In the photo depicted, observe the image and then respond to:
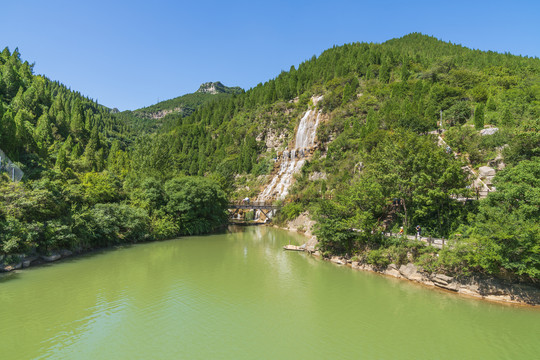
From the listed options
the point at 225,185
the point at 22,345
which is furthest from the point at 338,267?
the point at 225,185

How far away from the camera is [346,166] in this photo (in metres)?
47.2

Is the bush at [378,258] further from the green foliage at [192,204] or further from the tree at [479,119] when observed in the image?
the green foliage at [192,204]

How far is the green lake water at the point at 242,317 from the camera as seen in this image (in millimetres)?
10711

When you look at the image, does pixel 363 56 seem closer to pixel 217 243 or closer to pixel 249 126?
pixel 249 126

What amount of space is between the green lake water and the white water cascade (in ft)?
128

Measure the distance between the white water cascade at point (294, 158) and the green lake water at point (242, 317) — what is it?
3916 centimetres

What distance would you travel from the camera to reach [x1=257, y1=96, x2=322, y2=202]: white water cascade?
61.0 metres

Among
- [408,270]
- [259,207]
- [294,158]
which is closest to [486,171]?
[408,270]

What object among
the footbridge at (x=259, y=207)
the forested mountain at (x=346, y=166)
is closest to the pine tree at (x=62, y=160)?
the forested mountain at (x=346, y=166)

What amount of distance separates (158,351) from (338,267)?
53.7ft

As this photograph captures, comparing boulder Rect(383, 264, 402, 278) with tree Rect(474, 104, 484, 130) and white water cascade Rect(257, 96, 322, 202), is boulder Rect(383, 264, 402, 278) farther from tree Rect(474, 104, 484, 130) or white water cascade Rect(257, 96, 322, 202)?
white water cascade Rect(257, 96, 322, 202)

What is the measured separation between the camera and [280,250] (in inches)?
1239

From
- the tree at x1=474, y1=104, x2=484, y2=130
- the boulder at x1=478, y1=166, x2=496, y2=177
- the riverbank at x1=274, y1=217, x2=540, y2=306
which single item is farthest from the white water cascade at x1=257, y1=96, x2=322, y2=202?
the riverbank at x1=274, y1=217, x2=540, y2=306

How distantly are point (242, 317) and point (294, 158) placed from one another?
2134 inches
